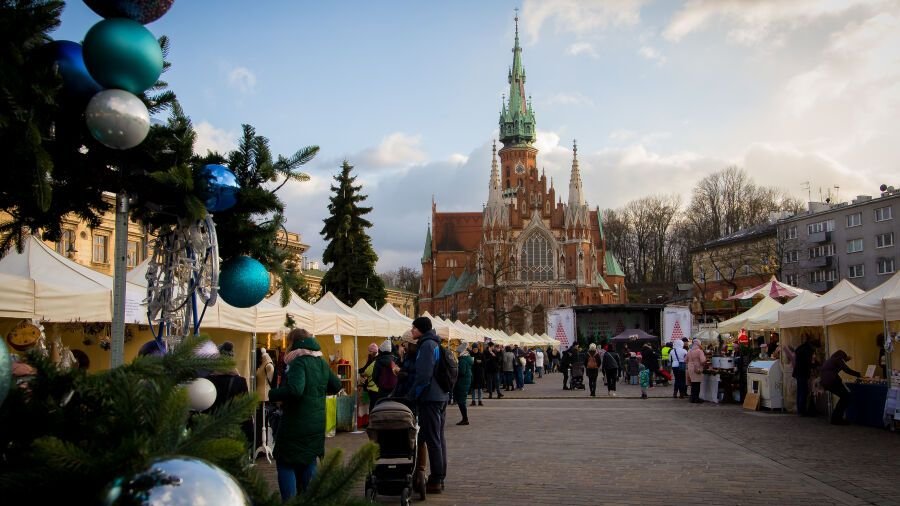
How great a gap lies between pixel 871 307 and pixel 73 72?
1453cm

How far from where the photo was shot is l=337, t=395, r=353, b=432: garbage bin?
14.8m

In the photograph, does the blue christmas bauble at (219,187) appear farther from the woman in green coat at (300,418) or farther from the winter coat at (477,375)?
the winter coat at (477,375)

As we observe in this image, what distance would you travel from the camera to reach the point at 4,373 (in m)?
2.04

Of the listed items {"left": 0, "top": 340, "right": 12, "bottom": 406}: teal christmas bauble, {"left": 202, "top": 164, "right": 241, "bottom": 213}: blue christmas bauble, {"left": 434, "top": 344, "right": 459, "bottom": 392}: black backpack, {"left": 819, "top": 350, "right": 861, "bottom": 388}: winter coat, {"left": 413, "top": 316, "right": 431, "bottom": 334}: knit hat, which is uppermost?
{"left": 202, "top": 164, "right": 241, "bottom": 213}: blue christmas bauble

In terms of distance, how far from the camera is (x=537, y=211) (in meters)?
99.2

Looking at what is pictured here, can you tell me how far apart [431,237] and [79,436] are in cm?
12167

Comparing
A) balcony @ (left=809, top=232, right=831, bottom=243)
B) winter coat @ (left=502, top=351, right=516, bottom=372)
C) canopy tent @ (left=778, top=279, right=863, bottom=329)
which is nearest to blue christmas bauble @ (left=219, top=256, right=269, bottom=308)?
canopy tent @ (left=778, top=279, right=863, bottom=329)

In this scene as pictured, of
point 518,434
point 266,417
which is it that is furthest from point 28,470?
point 518,434

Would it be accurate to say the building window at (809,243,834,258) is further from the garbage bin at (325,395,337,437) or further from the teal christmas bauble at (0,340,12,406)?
the teal christmas bauble at (0,340,12,406)

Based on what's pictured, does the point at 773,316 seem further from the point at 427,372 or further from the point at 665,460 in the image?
the point at 427,372

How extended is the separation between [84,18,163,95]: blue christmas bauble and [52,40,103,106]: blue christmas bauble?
59mm

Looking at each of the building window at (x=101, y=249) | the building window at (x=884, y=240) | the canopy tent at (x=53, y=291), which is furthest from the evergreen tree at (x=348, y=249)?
the building window at (x=884, y=240)

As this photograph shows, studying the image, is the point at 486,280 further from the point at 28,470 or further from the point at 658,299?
the point at 28,470

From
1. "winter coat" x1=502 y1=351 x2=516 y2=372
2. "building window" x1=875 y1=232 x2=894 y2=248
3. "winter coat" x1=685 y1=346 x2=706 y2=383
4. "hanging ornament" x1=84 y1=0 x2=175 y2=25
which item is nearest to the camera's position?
"hanging ornament" x1=84 y1=0 x2=175 y2=25
